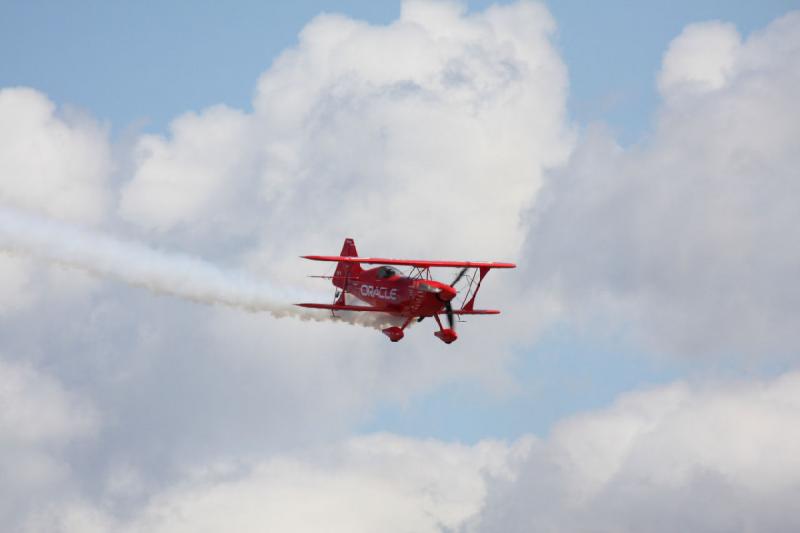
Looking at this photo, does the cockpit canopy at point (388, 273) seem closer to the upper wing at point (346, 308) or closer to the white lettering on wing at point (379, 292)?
the white lettering on wing at point (379, 292)

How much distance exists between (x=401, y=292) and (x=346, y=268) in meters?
6.36

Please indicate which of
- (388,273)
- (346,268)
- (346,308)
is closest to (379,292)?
(388,273)

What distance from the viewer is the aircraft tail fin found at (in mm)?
173500

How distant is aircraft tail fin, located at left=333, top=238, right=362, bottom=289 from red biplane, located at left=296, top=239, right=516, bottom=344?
0.17ft

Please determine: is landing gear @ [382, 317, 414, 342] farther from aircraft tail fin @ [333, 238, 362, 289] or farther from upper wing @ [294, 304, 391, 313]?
aircraft tail fin @ [333, 238, 362, 289]

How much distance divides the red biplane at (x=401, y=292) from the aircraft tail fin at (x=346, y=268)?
0.05 m

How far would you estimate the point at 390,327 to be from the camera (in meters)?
169

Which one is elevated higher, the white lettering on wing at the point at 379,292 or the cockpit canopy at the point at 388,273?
the cockpit canopy at the point at 388,273

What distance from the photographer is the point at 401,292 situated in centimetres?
16900

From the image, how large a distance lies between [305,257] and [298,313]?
30.4 feet

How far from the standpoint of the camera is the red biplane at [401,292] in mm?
168125

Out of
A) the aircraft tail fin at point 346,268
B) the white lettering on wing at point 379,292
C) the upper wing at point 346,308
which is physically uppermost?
the aircraft tail fin at point 346,268

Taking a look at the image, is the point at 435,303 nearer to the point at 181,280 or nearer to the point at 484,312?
the point at 484,312

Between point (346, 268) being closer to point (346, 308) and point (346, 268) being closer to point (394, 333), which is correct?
point (346, 308)
